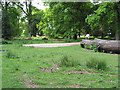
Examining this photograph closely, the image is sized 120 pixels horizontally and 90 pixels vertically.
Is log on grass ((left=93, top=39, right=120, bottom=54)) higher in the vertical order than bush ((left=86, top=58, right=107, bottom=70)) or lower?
higher

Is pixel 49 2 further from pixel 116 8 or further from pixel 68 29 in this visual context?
pixel 116 8

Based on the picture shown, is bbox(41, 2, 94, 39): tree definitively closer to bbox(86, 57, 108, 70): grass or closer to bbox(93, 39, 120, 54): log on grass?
bbox(93, 39, 120, 54): log on grass

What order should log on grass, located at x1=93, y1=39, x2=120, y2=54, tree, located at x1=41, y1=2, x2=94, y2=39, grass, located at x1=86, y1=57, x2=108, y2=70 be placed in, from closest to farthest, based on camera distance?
grass, located at x1=86, y1=57, x2=108, y2=70
log on grass, located at x1=93, y1=39, x2=120, y2=54
tree, located at x1=41, y1=2, x2=94, y2=39

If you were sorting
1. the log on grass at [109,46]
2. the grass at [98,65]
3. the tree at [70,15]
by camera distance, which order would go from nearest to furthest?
the grass at [98,65]
the log on grass at [109,46]
the tree at [70,15]

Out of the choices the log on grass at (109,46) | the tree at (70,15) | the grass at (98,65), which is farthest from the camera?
the tree at (70,15)

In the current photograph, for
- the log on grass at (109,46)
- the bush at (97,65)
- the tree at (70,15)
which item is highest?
the tree at (70,15)

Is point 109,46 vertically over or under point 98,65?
over

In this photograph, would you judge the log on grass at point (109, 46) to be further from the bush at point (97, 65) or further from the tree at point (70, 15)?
the tree at point (70, 15)

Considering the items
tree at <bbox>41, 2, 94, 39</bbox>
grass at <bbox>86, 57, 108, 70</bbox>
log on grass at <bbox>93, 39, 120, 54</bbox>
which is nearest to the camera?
grass at <bbox>86, 57, 108, 70</bbox>

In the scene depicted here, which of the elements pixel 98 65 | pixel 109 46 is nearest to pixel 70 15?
pixel 109 46

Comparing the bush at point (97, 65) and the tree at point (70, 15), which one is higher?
the tree at point (70, 15)

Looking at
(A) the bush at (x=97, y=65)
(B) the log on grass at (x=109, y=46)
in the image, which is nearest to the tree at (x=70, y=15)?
(B) the log on grass at (x=109, y=46)

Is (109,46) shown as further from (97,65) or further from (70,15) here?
(70,15)

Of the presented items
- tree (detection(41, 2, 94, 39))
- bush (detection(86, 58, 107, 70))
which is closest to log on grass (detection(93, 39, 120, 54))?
bush (detection(86, 58, 107, 70))
